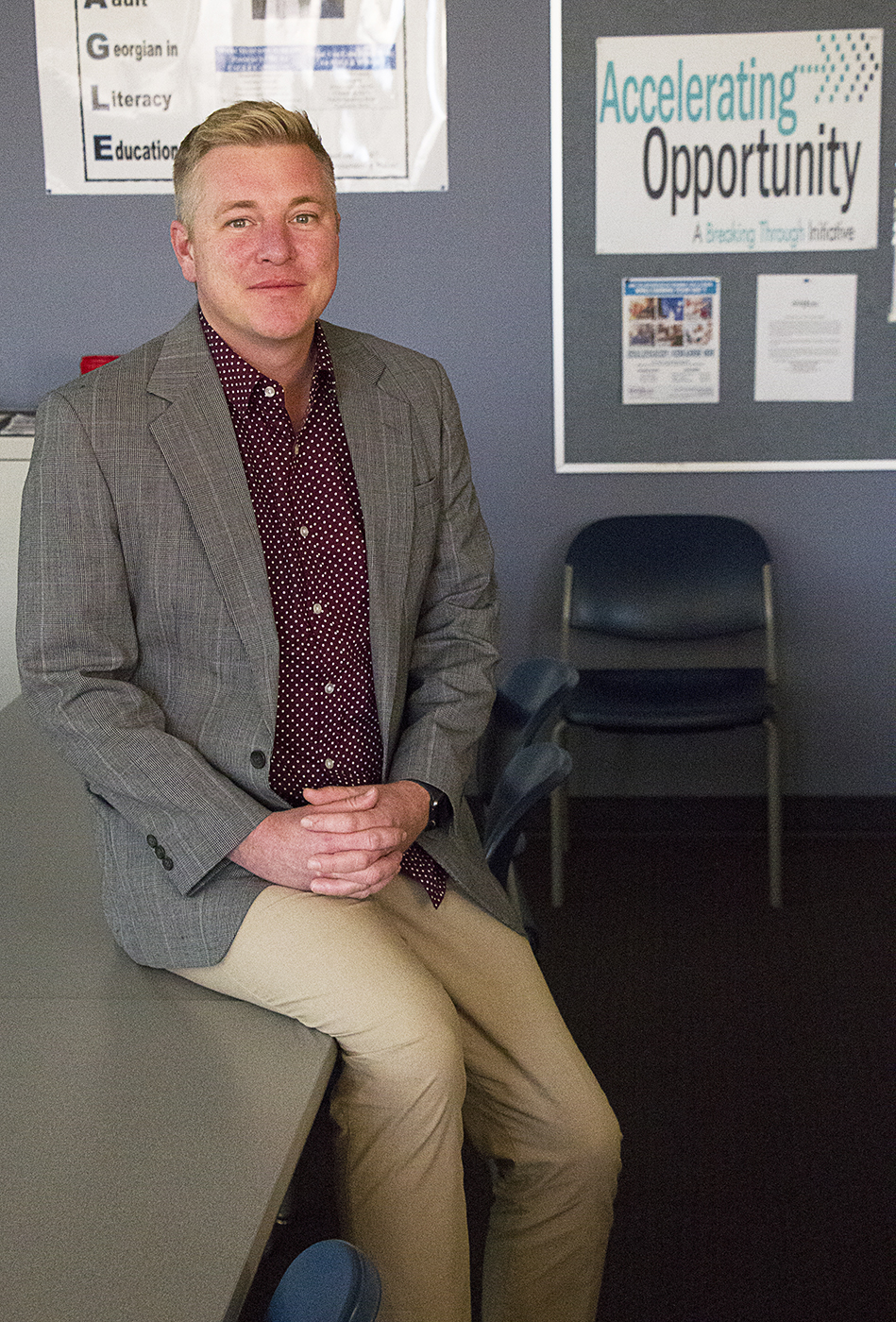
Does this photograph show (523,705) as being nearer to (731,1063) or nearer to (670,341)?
(731,1063)

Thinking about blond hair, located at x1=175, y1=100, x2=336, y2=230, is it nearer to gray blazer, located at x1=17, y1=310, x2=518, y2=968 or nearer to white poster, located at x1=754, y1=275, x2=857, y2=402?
gray blazer, located at x1=17, y1=310, x2=518, y2=968

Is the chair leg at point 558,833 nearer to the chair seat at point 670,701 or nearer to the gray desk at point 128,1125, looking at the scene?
the chair seat at point 670,701

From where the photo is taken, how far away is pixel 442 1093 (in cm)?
149

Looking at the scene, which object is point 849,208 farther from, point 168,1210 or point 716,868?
point 168,1210

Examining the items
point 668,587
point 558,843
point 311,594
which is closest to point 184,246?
point 311,594

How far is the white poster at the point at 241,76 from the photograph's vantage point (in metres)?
3.59

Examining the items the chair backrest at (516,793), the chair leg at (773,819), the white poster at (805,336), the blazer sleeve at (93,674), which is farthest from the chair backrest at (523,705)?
the white poster at (805,336)

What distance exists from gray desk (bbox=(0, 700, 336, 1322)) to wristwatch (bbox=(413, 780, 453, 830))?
368mm

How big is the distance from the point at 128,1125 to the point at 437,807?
637mm

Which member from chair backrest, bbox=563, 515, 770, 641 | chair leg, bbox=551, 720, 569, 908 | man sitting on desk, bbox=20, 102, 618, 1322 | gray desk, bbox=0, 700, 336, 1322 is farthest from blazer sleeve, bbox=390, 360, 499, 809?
chair backrest, bbox=563, 515, 770, 641

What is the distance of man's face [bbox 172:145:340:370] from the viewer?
1685 millimetres

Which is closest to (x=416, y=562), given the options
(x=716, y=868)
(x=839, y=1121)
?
(x=839, y=1121)

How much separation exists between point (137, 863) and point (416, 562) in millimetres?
548

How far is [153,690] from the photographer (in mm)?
1712
